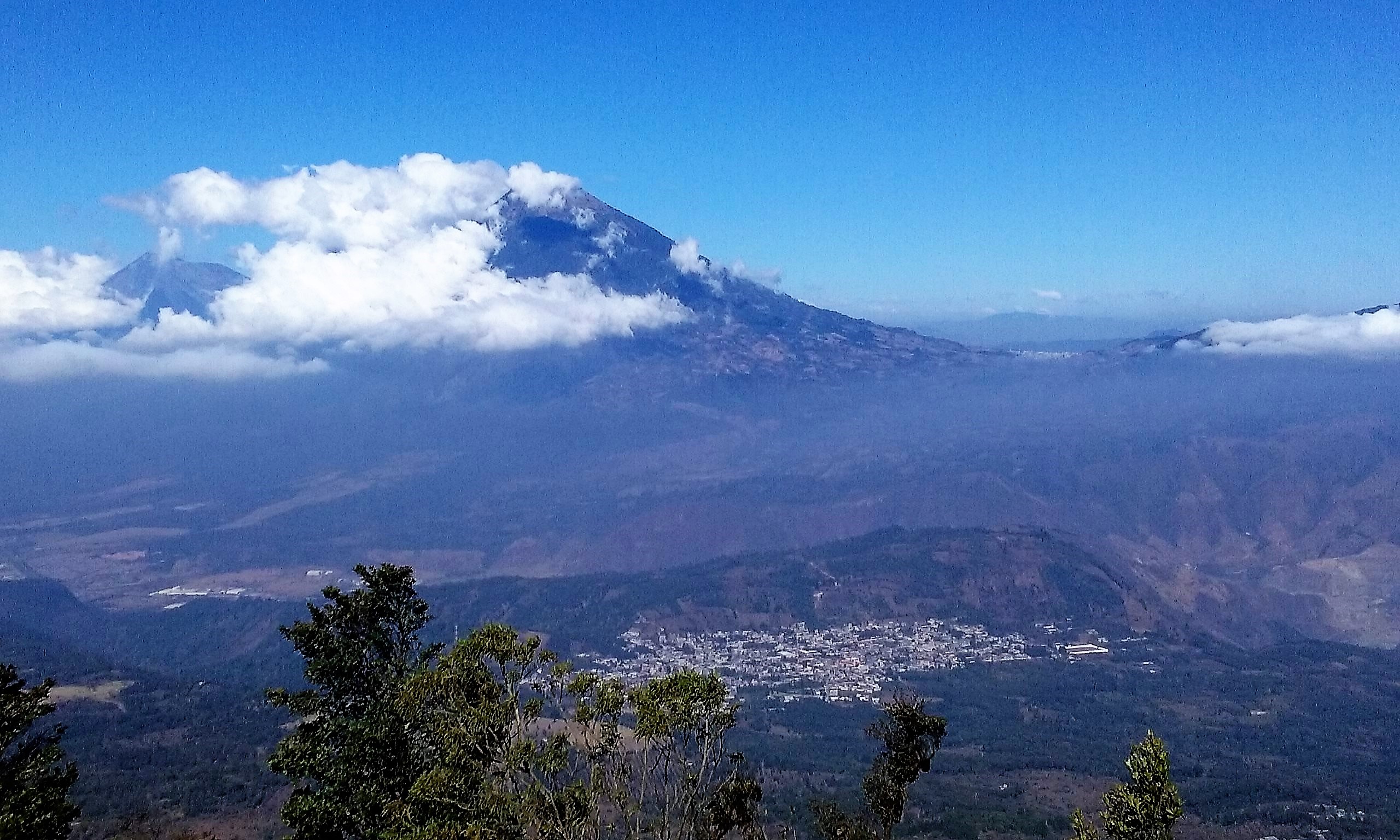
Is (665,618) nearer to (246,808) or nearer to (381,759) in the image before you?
(246,808)

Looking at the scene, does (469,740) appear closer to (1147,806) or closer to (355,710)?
(355,710)

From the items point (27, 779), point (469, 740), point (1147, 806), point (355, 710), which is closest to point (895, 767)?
point (1147, 806)

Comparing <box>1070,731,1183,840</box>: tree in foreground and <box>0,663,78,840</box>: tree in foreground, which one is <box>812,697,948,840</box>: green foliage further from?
<box>0,663,78,840</box>: tree in foreground

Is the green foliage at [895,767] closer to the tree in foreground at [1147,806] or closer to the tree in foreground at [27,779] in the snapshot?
the tree in foreground at [1147,806]

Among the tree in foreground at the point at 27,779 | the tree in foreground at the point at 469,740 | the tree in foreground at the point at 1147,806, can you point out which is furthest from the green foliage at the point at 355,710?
the tree in foreground at the point at 1147,806

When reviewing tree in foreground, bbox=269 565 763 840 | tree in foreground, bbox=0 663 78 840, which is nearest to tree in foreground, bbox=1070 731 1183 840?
tree in foreground, bbox=269 565 763 840

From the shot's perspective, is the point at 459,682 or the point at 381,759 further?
the point at 381,759

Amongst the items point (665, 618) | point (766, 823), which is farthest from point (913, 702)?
point (665, 618)
